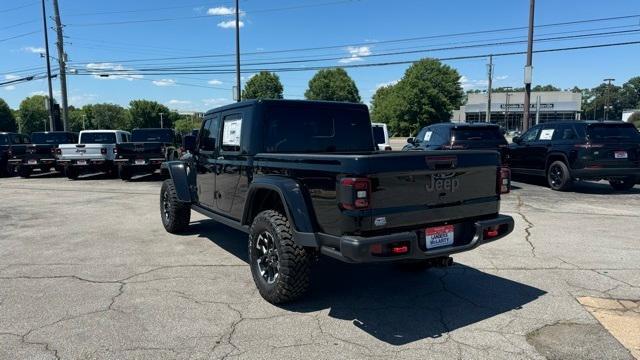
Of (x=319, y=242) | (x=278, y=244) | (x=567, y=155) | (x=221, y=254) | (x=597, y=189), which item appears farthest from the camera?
(x=597, y=189)

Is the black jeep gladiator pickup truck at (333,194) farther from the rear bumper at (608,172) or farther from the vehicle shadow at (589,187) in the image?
the vehicle shadow at (589,187)

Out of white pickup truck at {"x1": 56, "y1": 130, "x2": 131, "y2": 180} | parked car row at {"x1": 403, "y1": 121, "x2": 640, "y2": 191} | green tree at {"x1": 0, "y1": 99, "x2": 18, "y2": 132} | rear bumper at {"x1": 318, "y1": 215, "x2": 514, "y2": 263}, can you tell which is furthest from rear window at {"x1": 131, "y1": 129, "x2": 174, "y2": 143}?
green tree at {"x1": 0, "y1": 99, "x2": 18, "y2": 132}

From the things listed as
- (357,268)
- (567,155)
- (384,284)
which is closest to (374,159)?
(384,284)

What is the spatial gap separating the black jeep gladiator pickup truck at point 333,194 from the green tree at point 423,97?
62.3 meters

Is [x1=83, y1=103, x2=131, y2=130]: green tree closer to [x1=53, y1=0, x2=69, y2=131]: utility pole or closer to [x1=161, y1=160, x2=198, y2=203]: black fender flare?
[x1=53, y1=0, x2=69, y2=131]: utility pole

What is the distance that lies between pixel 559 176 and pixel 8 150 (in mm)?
20250

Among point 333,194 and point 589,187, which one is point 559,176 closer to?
point 589,187

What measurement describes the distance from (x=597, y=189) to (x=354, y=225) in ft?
38.2

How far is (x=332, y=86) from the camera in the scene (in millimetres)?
87750

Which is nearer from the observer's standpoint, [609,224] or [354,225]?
[354,225]

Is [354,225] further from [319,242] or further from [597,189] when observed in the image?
[597,189]

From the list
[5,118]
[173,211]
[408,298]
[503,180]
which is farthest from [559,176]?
[5,118]

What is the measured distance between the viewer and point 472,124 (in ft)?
38.6

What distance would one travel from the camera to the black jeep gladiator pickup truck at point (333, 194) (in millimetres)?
3619
